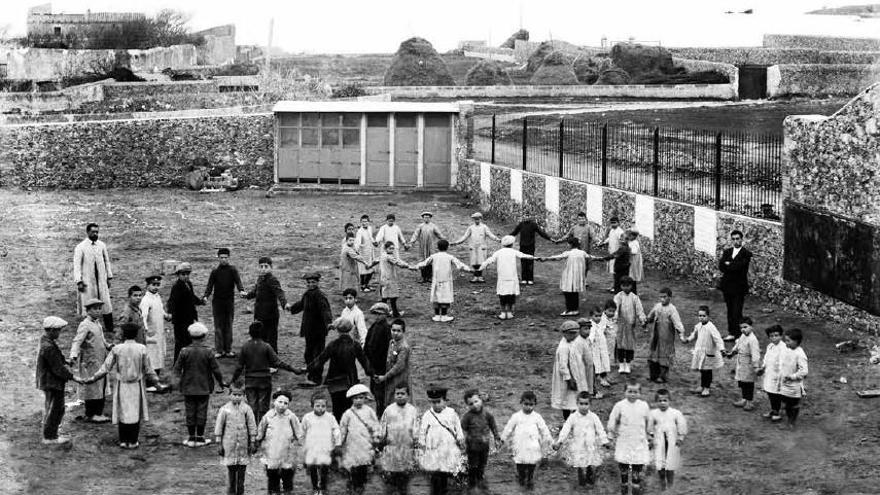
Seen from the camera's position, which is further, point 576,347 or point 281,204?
point 281,204

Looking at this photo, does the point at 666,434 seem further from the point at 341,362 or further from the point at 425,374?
the point at 425,374

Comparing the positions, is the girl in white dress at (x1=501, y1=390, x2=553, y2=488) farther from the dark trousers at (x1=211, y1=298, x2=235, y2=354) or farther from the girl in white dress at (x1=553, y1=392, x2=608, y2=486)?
the dark trousers at (x1=211, y1=298, x2=235, y2=354)

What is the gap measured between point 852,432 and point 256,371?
6460 millimetres

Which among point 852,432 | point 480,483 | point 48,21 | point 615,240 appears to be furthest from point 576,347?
point 48,21

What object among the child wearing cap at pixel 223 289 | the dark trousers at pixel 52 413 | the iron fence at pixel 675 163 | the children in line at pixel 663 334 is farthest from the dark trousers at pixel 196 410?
the iron fence at pixel 675 163

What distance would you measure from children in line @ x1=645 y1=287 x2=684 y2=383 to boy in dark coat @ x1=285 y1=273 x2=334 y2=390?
3.96 meters

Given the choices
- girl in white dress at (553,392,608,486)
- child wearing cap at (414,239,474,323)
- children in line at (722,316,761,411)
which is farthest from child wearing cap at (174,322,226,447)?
children in line at (722,316,761,411)

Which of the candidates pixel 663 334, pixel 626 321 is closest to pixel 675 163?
pixel 626 321

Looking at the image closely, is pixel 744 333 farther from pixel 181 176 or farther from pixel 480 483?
pixel 181 176

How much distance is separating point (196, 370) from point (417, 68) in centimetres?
4756

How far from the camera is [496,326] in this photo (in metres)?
18.9

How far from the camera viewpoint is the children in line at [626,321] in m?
15.9

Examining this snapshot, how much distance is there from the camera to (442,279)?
1872 centimetres

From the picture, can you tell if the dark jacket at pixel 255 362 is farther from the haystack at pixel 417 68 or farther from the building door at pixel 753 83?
the haystack at pixel 417 68
